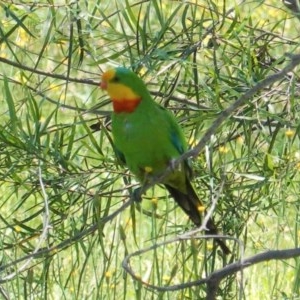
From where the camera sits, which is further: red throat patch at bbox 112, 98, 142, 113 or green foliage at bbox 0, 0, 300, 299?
red throat patch at bbox 112, 98, 142, 113

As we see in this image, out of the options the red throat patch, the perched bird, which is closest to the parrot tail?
the perched bird

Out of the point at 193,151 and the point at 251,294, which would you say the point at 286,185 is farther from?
the point at 251,294

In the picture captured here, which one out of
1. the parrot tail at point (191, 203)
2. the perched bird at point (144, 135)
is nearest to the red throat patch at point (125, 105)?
the perched bird at point (144, 135)

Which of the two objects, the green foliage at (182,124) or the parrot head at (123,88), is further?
the parrot head at (123,88)

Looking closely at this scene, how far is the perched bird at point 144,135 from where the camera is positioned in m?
1.92

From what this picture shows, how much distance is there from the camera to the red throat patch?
1.97m

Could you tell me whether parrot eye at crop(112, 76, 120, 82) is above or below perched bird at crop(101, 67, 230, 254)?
above

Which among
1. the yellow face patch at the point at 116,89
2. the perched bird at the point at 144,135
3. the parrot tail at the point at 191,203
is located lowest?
the parrot tail at the point at 191,203

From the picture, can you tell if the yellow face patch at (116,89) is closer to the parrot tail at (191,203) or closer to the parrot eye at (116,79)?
the parrot eye at (116,79)

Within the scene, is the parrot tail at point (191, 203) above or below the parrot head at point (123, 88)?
below

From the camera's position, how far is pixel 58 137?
1.89 metres

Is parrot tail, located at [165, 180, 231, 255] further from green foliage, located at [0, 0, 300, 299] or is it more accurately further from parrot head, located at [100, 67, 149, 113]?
parrot head, located at [100, 67, 149, 113]

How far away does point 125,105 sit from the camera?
6.52ft

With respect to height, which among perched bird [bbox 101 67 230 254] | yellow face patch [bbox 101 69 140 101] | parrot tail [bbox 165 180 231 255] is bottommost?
parrot tail [bbox 165 180 231 255]
